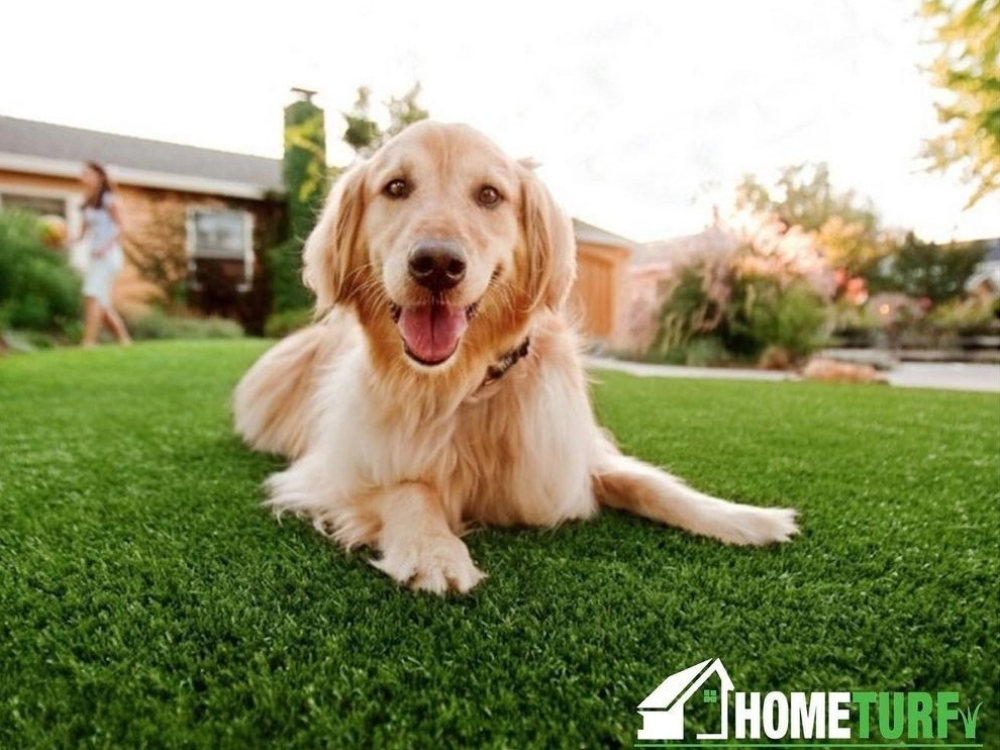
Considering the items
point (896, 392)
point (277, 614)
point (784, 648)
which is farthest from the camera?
point (896, 392)

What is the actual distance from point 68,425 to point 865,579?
293cm

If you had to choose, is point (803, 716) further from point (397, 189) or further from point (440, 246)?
point (397, 189)

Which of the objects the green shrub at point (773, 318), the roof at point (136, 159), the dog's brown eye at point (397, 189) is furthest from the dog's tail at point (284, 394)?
the roof at point (136, 159)

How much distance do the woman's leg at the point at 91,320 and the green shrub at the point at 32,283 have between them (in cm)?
11

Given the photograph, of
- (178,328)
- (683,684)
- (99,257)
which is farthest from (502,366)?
(178,328)

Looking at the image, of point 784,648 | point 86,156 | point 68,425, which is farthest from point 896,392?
point 86,156

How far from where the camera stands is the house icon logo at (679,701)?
2.44ft

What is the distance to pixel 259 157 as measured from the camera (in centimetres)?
1555

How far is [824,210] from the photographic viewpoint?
9898mm

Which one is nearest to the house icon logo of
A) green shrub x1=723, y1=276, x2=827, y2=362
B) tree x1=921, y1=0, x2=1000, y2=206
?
tree x1=921, y1=0, x2=1000, y2=206

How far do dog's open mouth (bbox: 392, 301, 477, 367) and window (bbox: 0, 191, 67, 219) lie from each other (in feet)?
38.4

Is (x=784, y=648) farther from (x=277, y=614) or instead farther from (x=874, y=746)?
(x=277, y=614)

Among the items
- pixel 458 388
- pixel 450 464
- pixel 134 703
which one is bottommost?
pixel 134 703

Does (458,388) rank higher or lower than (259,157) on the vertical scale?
lower
